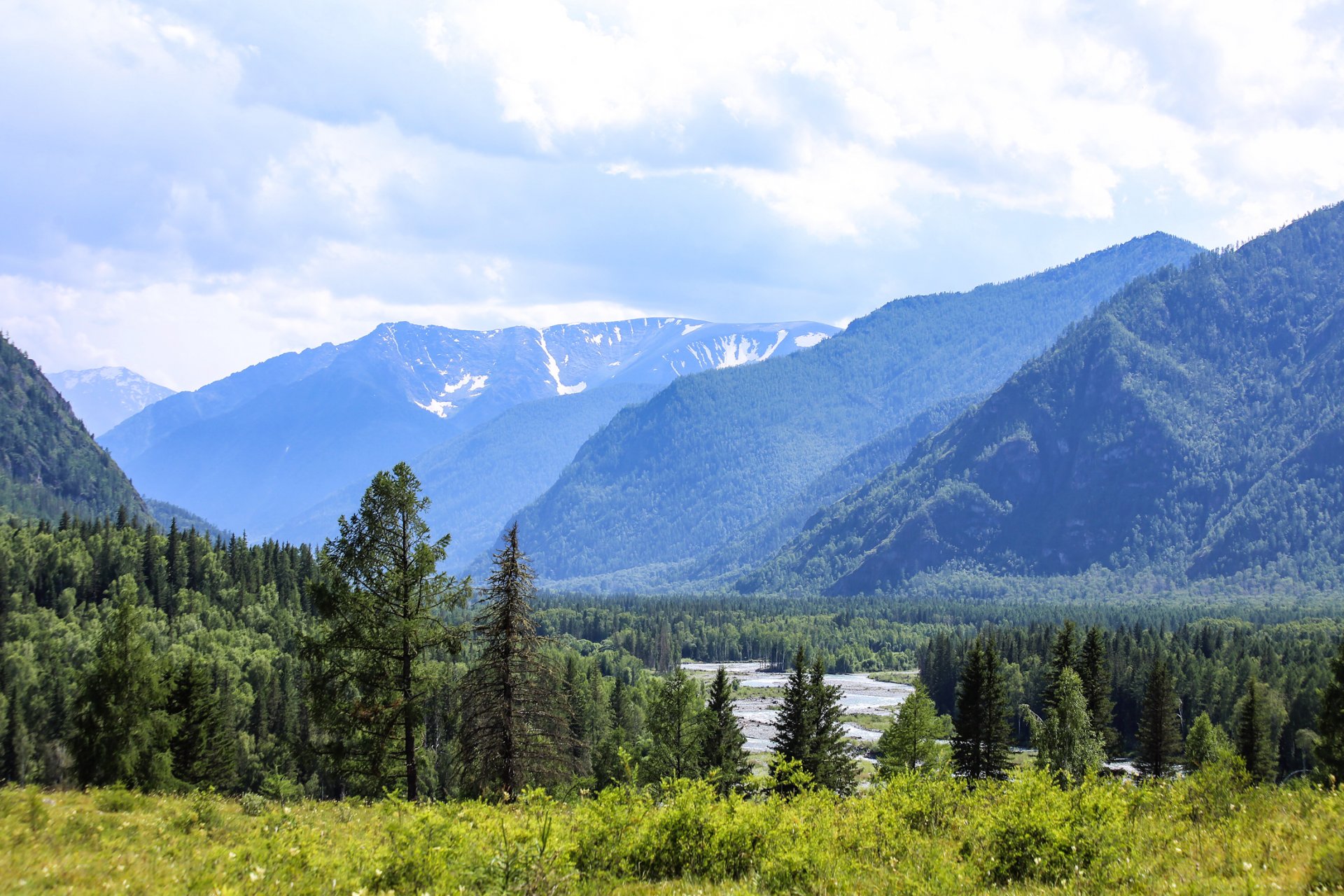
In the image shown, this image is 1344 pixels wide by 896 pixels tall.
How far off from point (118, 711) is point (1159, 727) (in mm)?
69199

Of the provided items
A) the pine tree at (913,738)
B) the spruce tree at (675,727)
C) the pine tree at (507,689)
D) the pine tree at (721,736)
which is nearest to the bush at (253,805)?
the pine tree at (507,689)

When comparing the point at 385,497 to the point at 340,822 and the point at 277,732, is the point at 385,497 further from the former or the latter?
the point at 277,732

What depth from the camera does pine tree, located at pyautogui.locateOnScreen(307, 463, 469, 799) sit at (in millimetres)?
29234

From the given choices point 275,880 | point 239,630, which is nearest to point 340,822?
point 275,880

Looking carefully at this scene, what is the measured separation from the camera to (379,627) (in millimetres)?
29391

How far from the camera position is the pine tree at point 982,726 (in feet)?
188

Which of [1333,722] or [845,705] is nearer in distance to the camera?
[1333,722]

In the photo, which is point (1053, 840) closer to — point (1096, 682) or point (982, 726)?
point (982, 726)

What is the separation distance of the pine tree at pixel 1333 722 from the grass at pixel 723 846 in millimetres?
29567

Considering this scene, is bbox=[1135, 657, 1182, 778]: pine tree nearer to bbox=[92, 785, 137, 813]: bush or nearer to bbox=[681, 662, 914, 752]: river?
bbox=[681, 662, 914, 752]: river

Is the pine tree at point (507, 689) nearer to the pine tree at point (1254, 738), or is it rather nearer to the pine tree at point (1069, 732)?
the pine tree at point (1069, 732)

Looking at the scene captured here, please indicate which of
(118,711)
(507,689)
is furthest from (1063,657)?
(118,711)

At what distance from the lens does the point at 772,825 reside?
54.2 feet

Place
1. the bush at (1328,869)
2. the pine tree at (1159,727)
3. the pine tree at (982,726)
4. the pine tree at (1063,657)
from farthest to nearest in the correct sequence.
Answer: the pine tree at (1159,727)
the pine tree at (1063,657)
the pine tree at (982,726)
the bush at (1328,869)
